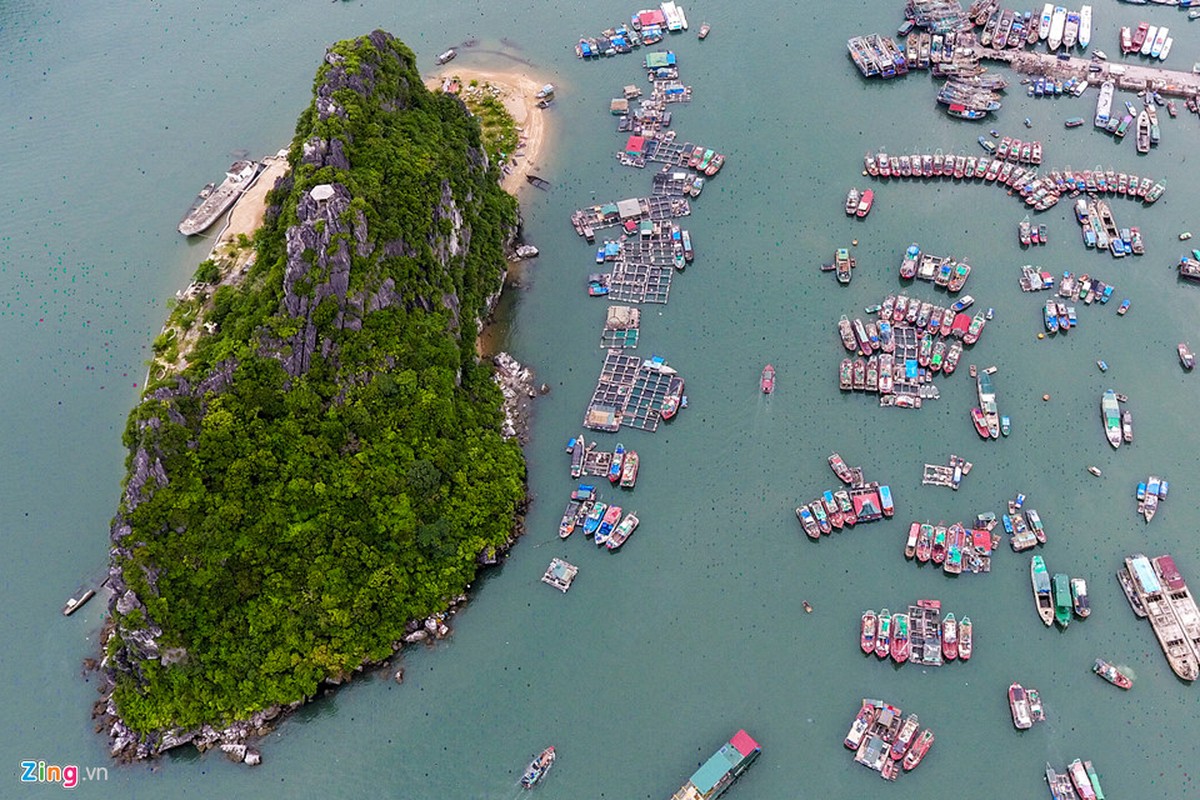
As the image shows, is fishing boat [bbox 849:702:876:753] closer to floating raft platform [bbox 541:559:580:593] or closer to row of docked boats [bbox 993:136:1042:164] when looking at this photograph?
floating raft platform [bbox 541:559:580:593]

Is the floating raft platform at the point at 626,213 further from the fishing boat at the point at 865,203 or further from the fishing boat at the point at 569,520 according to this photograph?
the fishing boat at the point at 569,520

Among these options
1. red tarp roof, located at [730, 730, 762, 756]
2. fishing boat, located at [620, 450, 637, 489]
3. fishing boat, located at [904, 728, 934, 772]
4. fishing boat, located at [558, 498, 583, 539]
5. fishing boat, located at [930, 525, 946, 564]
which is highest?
fishing boat, located at [620, 450, 637, 489]

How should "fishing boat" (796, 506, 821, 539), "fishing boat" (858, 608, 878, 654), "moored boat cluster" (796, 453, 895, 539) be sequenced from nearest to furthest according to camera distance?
1. "fishing boat" (858, 608, 878, 654)
2. "fishing boat" (796, 506, 821, 539)
3. "moored boat cluster" (796, 453, 895, 539)

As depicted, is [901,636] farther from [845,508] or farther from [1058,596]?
[1058,596]

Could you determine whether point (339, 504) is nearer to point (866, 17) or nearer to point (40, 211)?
point (40, 211)

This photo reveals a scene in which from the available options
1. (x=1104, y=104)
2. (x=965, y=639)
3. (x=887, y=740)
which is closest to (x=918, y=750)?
(x=887, y=740)

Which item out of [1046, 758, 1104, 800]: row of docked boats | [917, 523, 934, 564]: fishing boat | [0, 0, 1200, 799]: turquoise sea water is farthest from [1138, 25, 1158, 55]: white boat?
[1046, 758, 1104, 800]: row of docked boats
